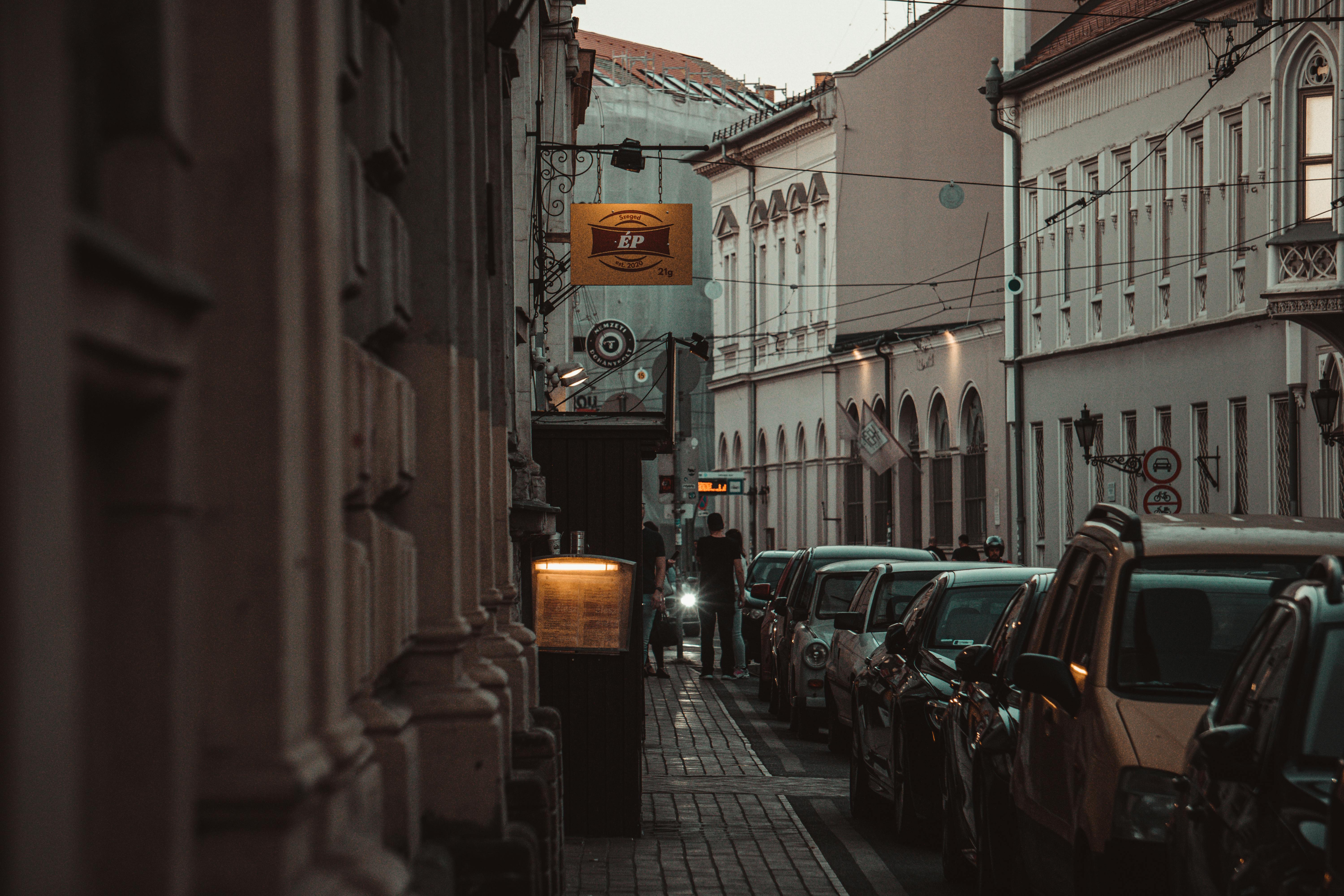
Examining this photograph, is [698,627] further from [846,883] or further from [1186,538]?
[1186,538]

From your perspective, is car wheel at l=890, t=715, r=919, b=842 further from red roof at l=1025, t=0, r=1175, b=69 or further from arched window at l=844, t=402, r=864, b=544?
arched window at l=844, t=402, r=864, b=544

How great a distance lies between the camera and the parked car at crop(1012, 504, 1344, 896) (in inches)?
280

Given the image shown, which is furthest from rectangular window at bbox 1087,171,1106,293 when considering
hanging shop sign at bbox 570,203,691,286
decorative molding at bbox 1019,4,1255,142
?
hanging shop sign at bbox 570,203,691,286

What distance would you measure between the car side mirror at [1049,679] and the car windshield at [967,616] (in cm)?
500

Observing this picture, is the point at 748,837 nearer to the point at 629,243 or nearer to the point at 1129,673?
the point at 1129,673

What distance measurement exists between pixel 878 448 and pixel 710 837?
105ft

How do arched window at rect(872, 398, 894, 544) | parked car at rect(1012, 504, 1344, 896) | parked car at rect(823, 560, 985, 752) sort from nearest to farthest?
1. parked car at rect(1012, 504, 1344, 896)
2. parked car at rect(823, 560, 985, 752)
3. arched window at rect(872, 398, 894, 544)

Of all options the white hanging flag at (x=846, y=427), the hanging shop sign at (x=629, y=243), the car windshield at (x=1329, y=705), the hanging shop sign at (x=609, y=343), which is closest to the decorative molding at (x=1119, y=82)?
the white hanging flag at (x=846, y=427)

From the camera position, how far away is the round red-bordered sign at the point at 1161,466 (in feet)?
92.9

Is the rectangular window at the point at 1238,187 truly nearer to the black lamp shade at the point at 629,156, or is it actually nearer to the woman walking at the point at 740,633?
the woman walking at the point at 740,633

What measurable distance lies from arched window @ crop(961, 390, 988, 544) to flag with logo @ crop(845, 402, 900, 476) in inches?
122

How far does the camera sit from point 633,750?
12227 mm

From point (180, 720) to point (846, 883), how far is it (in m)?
8.40

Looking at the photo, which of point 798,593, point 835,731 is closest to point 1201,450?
point 798,593
